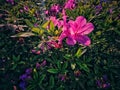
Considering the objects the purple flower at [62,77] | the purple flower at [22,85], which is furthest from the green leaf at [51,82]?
the purple flower at [22,85]

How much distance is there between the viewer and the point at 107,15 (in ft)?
8.55

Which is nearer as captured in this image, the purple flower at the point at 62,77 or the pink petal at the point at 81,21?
the pink petal at the point at 81,21

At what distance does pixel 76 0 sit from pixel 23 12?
73 cm

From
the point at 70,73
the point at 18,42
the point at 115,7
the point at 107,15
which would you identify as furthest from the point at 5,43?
the point at 115,7

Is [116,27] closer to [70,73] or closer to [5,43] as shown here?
[70,73]

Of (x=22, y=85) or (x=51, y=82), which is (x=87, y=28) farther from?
(x=22, y=85)

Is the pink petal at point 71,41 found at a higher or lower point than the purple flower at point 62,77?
higher

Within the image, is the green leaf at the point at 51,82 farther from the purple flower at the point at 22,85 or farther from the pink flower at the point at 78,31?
the pink flower at the point at 78,31

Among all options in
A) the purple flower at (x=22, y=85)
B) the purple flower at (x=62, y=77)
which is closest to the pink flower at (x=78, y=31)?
the purple flower at (x=62, y=77)

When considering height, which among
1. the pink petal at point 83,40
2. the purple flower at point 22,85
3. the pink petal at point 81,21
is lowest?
the purple flower at point 22,85

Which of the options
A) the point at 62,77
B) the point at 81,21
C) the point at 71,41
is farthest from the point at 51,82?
the point at 81,21

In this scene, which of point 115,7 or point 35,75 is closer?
point 35,75

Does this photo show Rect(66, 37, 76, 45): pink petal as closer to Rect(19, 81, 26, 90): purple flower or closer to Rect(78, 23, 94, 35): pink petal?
Rect(78, 23, 94, 35): pink petal

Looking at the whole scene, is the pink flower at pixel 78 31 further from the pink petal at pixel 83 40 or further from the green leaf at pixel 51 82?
the green leaf at pixel 51 82
